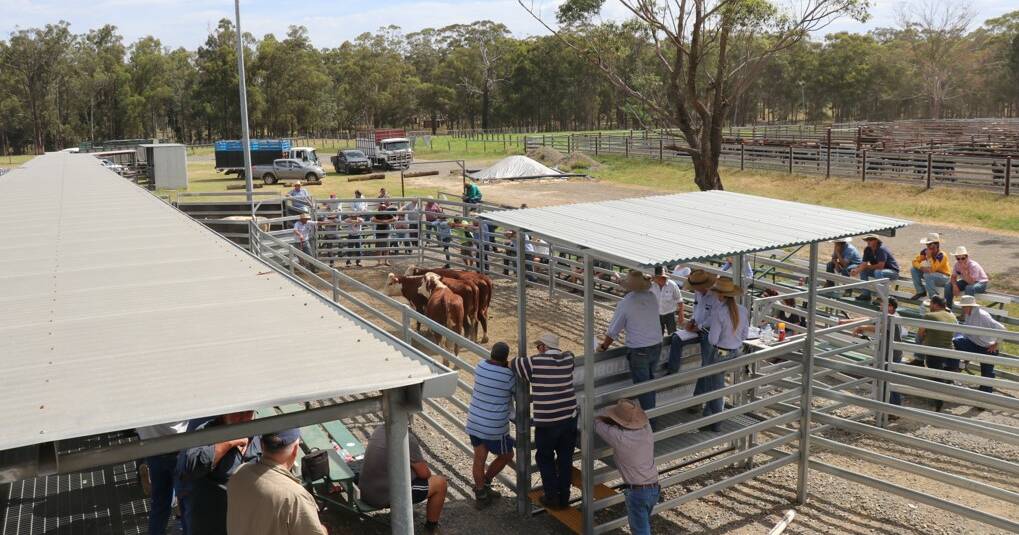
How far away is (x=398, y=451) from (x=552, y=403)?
110 inches

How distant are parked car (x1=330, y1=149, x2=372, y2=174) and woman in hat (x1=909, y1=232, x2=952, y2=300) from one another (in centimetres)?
3913

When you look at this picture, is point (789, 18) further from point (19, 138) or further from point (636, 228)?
point (19, 138)

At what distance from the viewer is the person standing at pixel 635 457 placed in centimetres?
596

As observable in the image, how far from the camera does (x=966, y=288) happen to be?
11.9 m

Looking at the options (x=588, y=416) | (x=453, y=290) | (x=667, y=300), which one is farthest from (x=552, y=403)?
(x=453, y=290)

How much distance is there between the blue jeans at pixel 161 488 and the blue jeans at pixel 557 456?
2641mm

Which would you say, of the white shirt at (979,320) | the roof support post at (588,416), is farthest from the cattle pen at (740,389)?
the white shirt at (979,320)

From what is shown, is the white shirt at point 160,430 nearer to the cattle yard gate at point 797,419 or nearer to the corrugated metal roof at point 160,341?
the corrugated metal roof at point 160,341

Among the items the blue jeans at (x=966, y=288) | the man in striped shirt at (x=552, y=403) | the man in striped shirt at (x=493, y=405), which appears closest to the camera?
the man in striped shirt at (x=552, y=403)

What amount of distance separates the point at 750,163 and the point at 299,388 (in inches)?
1522

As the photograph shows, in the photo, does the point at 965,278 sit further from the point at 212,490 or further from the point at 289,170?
the point at 289,170

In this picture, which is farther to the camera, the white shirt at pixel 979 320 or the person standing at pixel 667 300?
the person standing at pixel 667 300

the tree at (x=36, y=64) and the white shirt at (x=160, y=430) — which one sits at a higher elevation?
the tree at (x=36, y=64)

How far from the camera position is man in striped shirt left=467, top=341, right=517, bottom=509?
673 centimetres
